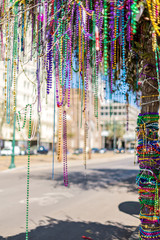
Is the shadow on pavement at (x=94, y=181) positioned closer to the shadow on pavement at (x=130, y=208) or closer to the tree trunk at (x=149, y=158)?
the shadow on pavement at (x=130, y=208)

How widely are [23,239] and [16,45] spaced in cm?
389

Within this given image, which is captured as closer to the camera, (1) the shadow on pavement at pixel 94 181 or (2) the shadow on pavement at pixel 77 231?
(2) the shadow on pavement at pixel 77 231

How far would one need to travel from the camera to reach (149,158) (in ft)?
8.51

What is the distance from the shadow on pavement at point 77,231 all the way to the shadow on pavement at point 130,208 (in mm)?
1088

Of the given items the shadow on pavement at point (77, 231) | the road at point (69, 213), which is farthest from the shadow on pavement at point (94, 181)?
the shadow on pavement at point (77, 231)

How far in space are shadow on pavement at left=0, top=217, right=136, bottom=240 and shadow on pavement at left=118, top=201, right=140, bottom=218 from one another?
1.09m

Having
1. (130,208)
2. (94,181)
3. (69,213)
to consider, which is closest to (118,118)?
(94,181)

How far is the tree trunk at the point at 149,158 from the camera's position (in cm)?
258

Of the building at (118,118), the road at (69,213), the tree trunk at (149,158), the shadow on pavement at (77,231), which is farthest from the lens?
the road at (69,213)

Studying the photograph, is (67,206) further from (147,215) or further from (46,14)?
(46,14)

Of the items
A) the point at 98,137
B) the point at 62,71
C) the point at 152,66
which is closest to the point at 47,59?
the point at 62,71

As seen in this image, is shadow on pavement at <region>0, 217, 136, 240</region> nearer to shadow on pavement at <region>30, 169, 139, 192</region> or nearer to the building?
the building

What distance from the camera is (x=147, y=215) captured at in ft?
8.73

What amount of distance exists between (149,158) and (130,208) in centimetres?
513
